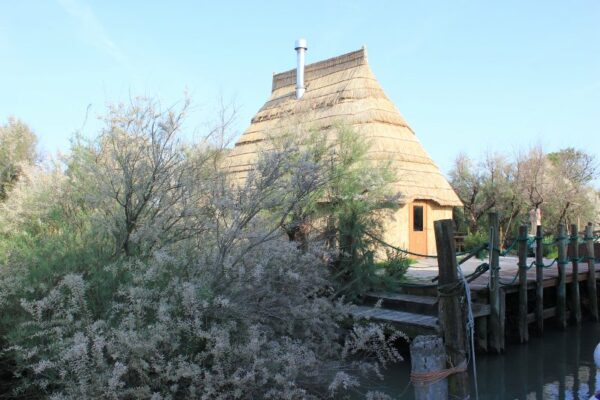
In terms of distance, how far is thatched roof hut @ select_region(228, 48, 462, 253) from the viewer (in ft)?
48.4

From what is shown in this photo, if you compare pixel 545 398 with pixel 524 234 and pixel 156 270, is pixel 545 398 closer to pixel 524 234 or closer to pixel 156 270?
pixel 524 234

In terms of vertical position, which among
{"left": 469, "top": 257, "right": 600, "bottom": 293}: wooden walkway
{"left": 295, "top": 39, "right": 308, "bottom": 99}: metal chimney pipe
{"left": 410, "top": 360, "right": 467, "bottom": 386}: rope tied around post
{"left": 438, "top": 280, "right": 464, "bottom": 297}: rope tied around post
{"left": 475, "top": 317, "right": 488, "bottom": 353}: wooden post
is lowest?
{"left": 475, "top": 317, "right": 488, "bottom": 353}: wooden post

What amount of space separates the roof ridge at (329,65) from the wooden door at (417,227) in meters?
5.49

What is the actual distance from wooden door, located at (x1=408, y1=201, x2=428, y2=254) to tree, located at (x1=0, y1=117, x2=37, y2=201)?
382 inches

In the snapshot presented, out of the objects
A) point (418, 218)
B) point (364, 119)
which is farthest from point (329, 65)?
point (418, 218)

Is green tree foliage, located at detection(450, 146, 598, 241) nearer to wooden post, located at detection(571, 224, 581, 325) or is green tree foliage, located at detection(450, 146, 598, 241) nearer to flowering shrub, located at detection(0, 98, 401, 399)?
wooden post, located at detection(571, 224, 581, 325)

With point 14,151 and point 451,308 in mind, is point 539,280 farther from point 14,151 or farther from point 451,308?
point 14,151

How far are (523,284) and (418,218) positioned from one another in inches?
260

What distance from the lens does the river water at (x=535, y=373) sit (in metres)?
6.62

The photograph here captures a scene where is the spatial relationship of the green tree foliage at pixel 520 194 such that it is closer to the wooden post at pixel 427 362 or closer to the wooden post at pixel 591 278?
the wooden post at pixel 591 278

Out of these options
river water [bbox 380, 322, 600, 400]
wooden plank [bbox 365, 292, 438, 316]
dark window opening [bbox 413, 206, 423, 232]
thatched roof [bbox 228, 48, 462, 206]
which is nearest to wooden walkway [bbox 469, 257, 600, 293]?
wooden plank [bbox 365, 292, 438, 316]

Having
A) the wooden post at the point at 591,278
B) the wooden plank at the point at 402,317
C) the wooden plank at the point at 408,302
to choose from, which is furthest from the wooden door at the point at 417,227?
the wooden plank at the point at 402,317

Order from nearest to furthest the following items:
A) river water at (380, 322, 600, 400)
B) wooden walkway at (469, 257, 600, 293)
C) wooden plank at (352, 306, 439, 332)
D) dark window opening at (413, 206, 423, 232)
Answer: river water at (380, 322, 600, 400), wooden plank at (352, 306, 439, 332), wooden walkway at (469, 257, 600, 293), dark window opening at (413, 206, 423, 232)

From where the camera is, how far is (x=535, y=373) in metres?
7.51
